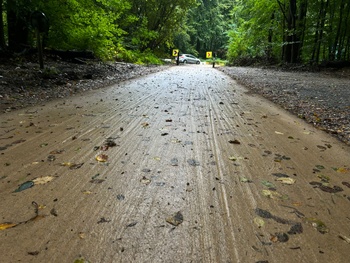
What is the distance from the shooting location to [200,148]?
2602mm

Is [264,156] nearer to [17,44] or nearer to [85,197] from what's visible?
[85,197]

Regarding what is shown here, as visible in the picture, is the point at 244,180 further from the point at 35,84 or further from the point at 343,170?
the point at 35,84

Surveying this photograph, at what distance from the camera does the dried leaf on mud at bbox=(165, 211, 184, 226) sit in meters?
1.50

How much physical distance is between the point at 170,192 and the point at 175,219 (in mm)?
294

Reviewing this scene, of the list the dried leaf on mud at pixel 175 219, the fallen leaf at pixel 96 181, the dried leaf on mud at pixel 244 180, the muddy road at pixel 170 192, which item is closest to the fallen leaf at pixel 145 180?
the muddy road at pixel 170 192

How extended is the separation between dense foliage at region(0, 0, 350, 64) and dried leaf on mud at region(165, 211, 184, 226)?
8.35m

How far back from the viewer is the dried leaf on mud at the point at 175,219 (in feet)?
4.93

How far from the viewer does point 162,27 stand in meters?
23.4

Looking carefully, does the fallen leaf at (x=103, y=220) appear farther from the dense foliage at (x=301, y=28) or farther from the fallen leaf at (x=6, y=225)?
the dense foliage at (x=301, y=28)

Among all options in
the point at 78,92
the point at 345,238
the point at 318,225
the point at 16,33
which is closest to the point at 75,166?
the point at 318,225

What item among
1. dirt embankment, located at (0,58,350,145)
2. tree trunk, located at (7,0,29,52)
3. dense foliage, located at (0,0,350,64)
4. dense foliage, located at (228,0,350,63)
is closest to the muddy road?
dirt embankment, located at (0,58,350,145)

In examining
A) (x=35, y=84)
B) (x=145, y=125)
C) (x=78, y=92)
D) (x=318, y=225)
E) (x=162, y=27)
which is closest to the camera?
(x=318, y=225)

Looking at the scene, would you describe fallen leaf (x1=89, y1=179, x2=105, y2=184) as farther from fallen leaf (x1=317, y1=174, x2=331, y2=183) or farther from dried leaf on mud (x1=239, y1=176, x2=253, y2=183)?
fallen leaf (x1=317, y1=174, x2=331, y2=183)

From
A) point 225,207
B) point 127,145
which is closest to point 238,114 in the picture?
point 127,145
